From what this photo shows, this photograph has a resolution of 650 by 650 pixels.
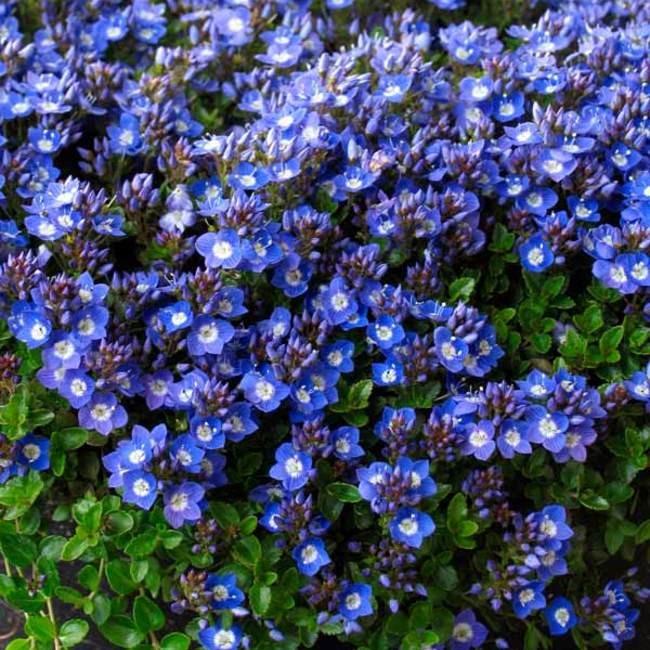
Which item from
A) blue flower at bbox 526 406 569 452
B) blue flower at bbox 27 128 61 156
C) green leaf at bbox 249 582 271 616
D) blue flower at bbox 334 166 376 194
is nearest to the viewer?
green leaf at bbox 249 582 271 616

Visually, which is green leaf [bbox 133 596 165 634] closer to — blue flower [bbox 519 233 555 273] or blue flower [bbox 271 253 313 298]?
blue flower [bbox 271 253 313 298]

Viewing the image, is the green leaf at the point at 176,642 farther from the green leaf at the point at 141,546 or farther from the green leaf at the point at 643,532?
the green leaf at the point at 643,532

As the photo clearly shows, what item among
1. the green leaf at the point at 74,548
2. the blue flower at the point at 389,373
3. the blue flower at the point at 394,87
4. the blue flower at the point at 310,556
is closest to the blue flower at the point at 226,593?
the blue flower at the point at 310,556

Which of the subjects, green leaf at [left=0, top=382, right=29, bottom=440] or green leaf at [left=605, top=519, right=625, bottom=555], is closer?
green leaf at [left=0, top=382, right=29, bottom=440]

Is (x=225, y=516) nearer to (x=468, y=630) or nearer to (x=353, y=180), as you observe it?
(x=468, y=630)

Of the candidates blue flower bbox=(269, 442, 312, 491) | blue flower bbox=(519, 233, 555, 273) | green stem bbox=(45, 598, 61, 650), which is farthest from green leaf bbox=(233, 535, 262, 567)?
blue flower bbox=(519, 233, 555, 273)

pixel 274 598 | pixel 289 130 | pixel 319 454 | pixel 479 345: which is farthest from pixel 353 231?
pixel 274 598

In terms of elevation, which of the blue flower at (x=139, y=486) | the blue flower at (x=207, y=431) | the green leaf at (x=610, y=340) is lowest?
the blue flower at (x=139, y=486)
